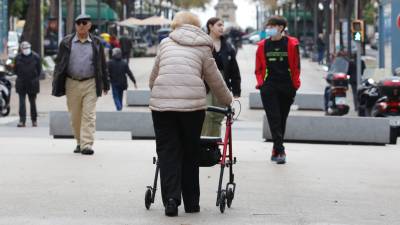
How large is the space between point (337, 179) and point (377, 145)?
5783 mm

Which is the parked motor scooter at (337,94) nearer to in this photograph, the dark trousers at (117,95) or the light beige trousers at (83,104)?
the dark trousers at (117,95)

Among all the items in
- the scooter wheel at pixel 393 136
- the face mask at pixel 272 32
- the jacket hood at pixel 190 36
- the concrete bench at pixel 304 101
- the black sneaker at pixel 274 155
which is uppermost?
the jacket hood at pixel 190 36

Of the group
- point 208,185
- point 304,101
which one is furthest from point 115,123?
point 304,101

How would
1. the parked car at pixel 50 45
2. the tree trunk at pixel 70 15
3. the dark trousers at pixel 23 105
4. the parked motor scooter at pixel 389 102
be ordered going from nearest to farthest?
the parked motor scooter at pixel 389 102 → the dark trousers at pixel 23 105 → the tree trunk at pixel 70 15 → the parked car at pixel 50 45

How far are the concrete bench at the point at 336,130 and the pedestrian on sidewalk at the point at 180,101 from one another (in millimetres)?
8574

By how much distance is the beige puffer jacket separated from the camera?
9.05 meters

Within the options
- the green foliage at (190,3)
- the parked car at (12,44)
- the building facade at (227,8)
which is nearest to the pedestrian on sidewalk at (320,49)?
the parked car at (12,44)

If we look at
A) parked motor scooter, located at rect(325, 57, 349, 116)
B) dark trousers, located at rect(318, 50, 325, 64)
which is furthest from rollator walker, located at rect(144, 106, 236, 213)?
dark trousers, located at rect(318, 50, 325, 64)

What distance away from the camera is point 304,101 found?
29.6 m

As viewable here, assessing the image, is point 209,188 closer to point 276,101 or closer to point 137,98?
point 276,101

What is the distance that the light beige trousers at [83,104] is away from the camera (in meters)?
14.3

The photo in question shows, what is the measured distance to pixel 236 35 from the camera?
6888 cm

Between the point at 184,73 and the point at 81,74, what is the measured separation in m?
5.34

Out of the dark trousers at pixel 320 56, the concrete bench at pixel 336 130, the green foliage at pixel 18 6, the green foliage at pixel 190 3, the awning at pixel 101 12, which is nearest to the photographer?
the concrete bench at pixel 336 130
